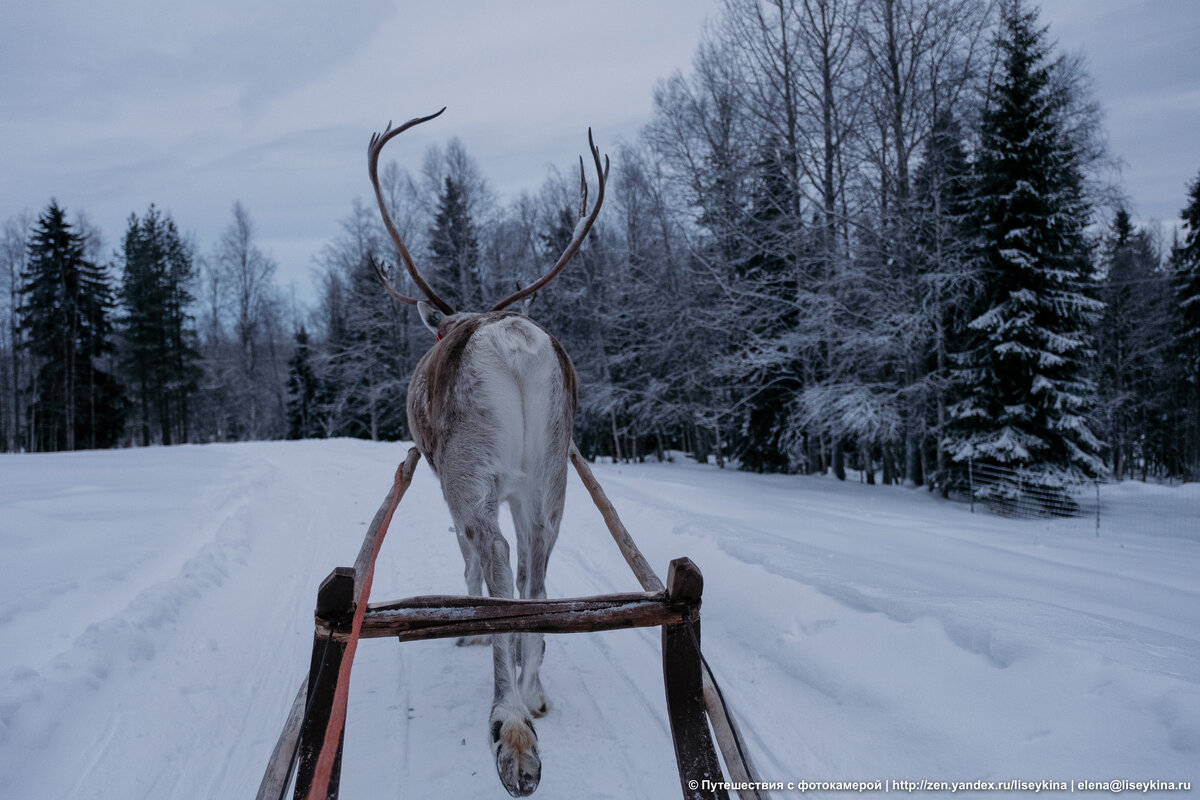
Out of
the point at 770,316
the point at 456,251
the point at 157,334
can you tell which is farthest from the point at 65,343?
the point at 770,316

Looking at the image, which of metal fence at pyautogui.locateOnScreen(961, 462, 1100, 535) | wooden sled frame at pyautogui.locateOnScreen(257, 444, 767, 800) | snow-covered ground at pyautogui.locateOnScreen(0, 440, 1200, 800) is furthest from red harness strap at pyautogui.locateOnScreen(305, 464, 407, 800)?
metal fence at pyautogui.locateOnScreen(961, 462, 1100, 535)

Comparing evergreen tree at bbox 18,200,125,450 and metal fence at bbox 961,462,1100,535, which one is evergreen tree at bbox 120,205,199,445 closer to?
evergreen tree at bbox 18,200,125,450

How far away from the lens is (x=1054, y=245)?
1393cm

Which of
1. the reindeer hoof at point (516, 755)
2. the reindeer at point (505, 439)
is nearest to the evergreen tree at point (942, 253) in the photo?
the reindeer at point (505, 439)

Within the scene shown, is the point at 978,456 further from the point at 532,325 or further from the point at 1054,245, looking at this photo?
the point at 532,325

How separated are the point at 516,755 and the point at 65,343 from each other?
48.5 m

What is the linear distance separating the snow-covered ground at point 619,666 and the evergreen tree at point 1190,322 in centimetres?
2524

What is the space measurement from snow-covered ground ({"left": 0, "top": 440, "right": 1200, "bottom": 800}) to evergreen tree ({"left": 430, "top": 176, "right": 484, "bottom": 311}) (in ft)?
75.4

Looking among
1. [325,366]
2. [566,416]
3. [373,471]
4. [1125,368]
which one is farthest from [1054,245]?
[325,366]

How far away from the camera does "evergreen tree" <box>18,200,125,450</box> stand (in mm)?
37375

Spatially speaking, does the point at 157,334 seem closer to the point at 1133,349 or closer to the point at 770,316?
the point at 770,316

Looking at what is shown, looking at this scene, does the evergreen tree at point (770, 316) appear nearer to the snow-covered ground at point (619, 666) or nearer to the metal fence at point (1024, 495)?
the metal fence at point (1024, 495)

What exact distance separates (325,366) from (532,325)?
111ft

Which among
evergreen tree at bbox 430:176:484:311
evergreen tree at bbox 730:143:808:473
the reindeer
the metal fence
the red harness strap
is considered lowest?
the metal fence
